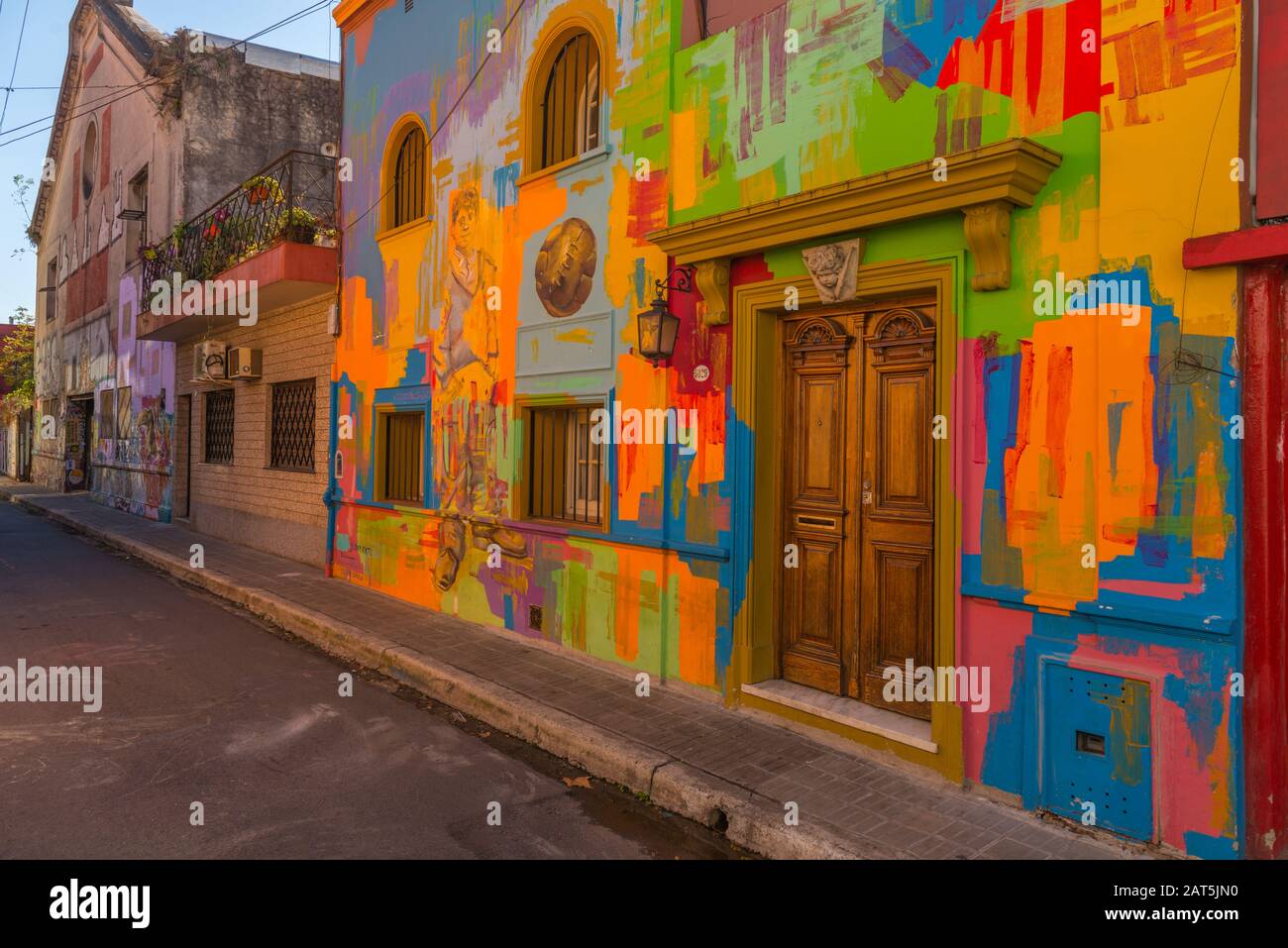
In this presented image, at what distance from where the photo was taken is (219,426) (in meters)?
15.9

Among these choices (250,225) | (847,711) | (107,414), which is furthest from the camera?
(107,414)

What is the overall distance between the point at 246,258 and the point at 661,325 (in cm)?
889

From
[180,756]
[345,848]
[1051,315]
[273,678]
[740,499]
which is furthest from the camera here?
[273,678]

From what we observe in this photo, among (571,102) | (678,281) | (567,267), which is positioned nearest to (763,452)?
(678,281)

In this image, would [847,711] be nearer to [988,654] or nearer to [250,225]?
[988,654]

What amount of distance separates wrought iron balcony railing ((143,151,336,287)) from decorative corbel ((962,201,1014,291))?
8.83 metres

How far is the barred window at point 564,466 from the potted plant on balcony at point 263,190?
23.2ft

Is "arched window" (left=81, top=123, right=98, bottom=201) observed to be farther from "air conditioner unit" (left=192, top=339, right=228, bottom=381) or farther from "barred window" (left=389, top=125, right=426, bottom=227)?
"barred window" (left=389, top=125, right=426, bottom=227)

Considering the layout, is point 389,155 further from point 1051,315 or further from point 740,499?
point 1051,315

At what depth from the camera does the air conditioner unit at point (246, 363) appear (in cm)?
1358

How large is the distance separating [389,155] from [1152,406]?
879 cm

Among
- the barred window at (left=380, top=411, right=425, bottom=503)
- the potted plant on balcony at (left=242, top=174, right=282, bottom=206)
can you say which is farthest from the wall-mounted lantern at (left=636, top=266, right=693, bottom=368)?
the potted plant on balcony at (left=242, top=174, right=282, bottom=206)

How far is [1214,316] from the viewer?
11.9 feet

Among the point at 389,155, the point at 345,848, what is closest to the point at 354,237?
the point at 389,155
